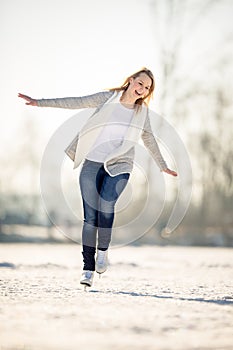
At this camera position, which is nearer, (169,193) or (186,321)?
(186,321)

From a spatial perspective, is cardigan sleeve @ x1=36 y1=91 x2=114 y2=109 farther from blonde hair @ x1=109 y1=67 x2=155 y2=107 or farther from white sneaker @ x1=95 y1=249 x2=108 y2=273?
white sneaker @ x1=95 y1=249 x2=108 y2=273

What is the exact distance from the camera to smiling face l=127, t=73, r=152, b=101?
3.95 metres

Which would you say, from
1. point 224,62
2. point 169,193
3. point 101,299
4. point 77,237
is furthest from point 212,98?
point 101,299

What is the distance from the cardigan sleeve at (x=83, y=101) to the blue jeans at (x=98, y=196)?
0.38 metres

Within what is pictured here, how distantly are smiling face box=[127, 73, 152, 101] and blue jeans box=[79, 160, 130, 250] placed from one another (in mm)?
529

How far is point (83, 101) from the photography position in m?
3.96

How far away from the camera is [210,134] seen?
17812 millimetres

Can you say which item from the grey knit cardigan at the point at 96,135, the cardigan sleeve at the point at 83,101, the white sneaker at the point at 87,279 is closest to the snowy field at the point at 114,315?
the white sneaker at the point at 87,279

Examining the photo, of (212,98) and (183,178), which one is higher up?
(212,98)

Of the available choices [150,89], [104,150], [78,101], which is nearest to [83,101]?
[78,101]

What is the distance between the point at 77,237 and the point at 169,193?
136 inches

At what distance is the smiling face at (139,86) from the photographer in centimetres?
395

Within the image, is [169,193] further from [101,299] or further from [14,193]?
[101,299]

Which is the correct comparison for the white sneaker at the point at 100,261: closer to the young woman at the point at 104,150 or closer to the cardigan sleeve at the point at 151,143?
the young woman at the point at 104,150
